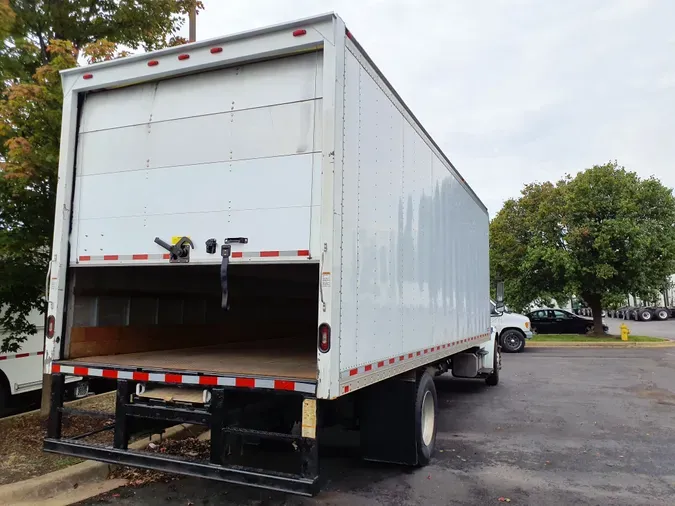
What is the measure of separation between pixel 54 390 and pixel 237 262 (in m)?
2.07

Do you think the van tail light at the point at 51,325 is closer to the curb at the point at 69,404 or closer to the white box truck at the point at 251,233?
the white box truck at the point at 251,233

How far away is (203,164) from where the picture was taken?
4484mm

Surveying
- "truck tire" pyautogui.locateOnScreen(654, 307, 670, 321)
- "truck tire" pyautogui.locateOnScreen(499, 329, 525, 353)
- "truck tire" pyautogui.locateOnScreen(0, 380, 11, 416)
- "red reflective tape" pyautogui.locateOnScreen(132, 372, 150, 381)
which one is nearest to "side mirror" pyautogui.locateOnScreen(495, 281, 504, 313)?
"truck tire" pyautogui.locateOnScreen(499, 329, 525, 353)

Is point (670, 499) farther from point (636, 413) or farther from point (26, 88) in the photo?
point (26, 88)

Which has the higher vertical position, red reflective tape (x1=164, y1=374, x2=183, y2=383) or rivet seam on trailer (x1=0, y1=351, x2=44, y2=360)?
red reflective tape (x1=164, y1=374, x2=183, y2=383)

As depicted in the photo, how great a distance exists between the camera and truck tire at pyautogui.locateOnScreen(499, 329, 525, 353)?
62.3 feet

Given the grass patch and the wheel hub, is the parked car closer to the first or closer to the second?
the grass patch

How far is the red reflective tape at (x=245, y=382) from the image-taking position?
4.04 metres

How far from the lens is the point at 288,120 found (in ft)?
13.7

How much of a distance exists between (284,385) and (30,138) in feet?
13.3

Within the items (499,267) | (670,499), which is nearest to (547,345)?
(499,267)

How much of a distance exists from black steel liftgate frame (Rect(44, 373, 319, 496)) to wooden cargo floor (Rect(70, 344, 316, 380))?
303 millimetres

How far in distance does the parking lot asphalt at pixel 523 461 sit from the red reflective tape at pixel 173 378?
1.17 m

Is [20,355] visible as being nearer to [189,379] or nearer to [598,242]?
[189,379]
